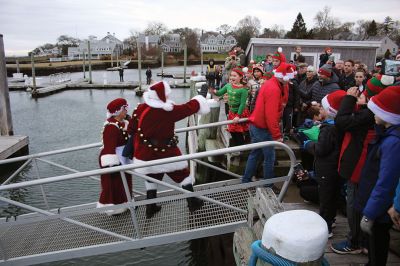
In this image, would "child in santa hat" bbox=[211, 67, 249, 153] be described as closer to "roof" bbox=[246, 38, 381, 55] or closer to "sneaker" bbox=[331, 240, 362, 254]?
"sneaker" bbox=[331, 240, 362, 254]

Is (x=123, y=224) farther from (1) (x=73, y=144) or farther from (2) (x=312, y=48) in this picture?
(2) (x=312, y=48)

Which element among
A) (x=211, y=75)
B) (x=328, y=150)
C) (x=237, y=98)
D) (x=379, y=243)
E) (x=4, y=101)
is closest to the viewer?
(x=379, y=243)

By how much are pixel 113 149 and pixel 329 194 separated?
2795 millimetres

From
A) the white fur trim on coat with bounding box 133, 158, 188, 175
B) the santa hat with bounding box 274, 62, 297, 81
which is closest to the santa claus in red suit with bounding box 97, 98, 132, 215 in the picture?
the white fur trim on coat with bounding box 133, 158, 188, 175

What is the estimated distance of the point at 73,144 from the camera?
1507cm

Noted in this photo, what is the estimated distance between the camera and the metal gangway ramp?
402 centimetres

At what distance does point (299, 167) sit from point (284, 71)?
129cm

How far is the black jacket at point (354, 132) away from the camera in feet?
9.90

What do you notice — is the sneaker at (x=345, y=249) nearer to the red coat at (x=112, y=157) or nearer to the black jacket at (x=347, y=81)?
the red coat at (x=112, y=157)

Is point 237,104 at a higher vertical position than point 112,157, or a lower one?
higher

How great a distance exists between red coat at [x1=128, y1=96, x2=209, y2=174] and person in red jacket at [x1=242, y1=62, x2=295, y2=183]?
0.77 metres

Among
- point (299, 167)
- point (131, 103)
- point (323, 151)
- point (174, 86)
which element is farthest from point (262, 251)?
point (174, 86)

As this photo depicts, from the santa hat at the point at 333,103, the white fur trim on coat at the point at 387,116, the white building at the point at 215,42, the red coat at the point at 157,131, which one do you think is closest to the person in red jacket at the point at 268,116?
the red coat at the point at 157,131

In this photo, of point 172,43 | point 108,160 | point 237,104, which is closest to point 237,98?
point 237,104
